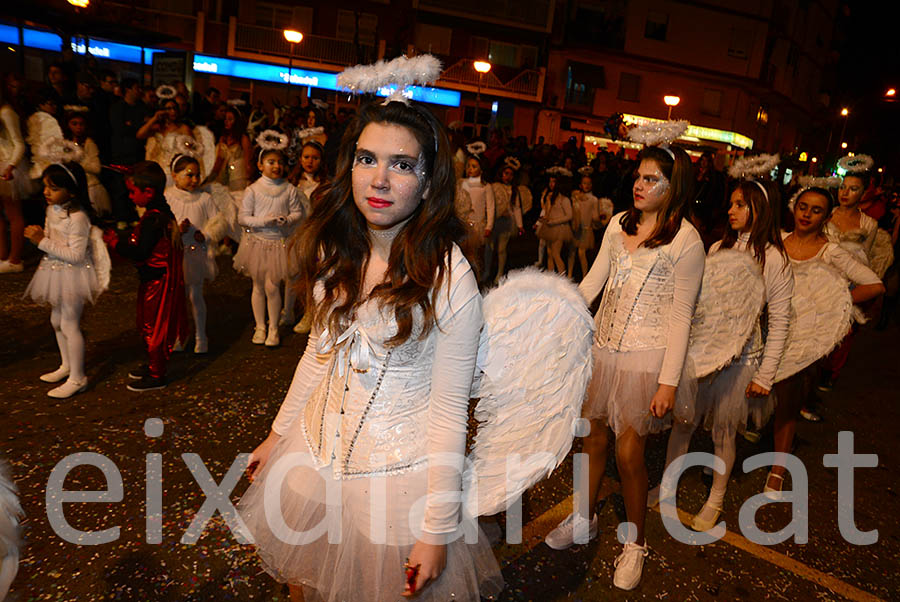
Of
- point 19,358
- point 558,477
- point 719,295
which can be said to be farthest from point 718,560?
point 19,358

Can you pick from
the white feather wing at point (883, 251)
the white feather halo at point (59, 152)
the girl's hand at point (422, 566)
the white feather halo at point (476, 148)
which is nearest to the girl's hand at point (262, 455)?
the girl's hand at point (422, 566)

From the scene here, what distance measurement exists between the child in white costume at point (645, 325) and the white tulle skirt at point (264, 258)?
3881 millimetres

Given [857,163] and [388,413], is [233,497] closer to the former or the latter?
[388,413]

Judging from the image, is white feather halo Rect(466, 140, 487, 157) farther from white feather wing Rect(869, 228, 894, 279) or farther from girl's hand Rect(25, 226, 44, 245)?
girl's hand Rect(25, 226, 44, 245)

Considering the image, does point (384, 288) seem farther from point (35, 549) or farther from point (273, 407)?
point (273, 407)

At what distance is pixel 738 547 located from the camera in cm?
377

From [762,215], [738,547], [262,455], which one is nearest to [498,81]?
[762,215]

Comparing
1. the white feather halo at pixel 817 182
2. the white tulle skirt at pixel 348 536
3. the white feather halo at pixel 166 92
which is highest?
the white feather halo at pixel 166 92

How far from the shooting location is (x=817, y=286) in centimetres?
428

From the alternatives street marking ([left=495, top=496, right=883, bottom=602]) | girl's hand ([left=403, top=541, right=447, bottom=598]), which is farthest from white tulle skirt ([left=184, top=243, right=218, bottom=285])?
girl's hand ([left=403, top=541, right=447, bottom=598])

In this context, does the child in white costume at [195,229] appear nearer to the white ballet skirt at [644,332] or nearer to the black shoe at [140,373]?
the black shoe at [140,373]

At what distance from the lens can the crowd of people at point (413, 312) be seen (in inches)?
75.1

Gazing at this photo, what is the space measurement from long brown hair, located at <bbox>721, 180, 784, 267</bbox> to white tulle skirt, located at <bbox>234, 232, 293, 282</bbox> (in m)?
4.22

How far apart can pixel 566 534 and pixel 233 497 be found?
6.64 feet
